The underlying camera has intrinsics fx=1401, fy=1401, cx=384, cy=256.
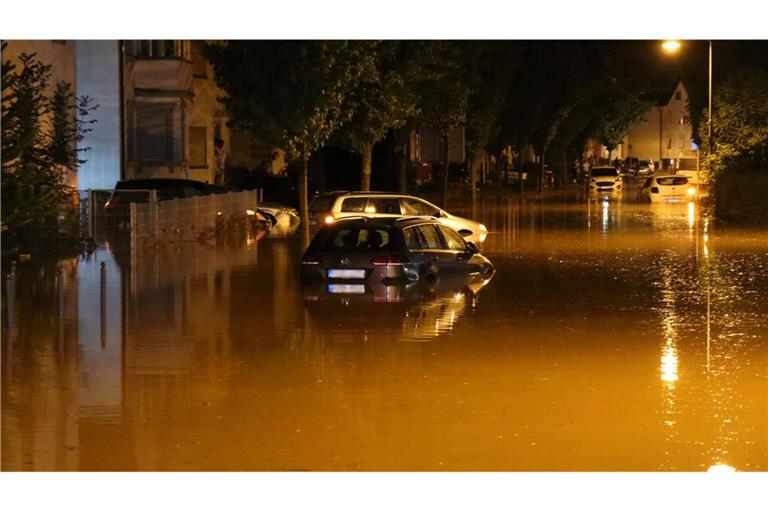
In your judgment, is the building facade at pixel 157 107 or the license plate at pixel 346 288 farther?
the building facade at pixel 157 107

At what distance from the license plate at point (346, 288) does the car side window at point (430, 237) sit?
1.82 m

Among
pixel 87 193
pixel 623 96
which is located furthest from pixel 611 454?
pixel 623 96

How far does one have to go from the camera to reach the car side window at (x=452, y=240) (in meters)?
24.3

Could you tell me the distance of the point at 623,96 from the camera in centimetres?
10644

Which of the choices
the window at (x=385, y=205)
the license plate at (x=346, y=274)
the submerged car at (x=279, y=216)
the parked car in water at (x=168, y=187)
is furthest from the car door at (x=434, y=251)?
the submerged car at (x=279, y=216)

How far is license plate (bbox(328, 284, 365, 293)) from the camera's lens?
21938 mm

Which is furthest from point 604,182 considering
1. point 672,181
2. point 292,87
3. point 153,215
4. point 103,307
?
point 103,307

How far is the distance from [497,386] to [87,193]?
19016mm

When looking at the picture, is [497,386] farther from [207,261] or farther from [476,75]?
[476,75]

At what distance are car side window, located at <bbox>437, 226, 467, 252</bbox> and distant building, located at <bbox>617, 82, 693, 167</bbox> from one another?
133697 mm

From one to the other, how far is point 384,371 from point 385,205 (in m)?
19.2

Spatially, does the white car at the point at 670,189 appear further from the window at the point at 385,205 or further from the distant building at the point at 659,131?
the distant building at the point at 659,131

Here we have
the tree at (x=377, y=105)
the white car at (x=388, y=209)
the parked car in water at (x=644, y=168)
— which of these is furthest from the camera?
the parked car in water at (x=644, y=168)

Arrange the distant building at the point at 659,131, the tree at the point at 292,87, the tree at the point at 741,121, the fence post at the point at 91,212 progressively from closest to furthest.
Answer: the fence post at the point at 91,212 < the tree at the point at 292,87 < the tree at the point at 741,121 < the distant building at the point at 659,131
